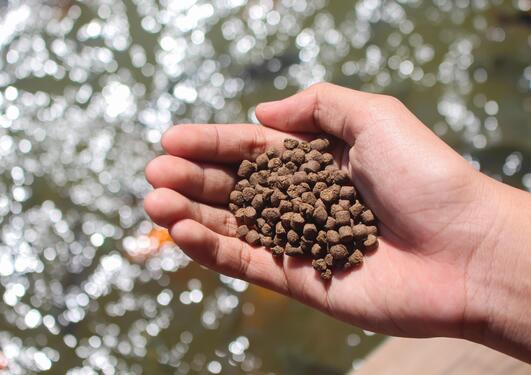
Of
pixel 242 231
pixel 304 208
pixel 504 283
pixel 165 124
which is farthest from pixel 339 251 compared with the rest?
pixel 165 124

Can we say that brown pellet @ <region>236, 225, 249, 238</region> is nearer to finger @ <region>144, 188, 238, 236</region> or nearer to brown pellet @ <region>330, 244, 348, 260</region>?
finger @ <region>144, 188, 238, 236</region>

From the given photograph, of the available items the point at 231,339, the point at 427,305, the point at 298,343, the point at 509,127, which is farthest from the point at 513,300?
the point at 509,127

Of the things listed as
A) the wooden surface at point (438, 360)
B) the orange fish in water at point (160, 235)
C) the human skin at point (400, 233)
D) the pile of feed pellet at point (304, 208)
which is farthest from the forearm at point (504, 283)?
the orange fish in water at point (160, 235)

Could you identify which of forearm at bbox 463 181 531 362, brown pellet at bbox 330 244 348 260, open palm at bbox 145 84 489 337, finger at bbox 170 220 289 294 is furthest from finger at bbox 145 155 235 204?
forearm at bbox 463 181 531 362

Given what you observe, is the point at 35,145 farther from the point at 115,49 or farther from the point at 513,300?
Result: the point at 513,300

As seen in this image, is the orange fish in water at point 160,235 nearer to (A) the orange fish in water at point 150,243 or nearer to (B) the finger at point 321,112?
(A) the orange fish in water at point 150,243

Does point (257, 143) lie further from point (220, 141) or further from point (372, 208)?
point (372, 208)
